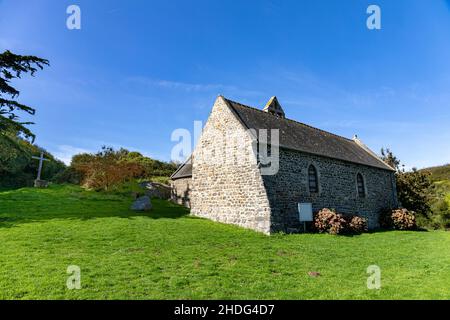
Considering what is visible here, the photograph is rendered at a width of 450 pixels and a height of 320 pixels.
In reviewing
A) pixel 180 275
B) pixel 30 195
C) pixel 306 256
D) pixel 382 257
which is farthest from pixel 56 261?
pixel 30 195

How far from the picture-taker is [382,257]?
36.4ft

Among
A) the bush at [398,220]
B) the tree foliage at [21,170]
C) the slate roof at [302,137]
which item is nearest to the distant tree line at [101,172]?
the tree foliage at [21,170]

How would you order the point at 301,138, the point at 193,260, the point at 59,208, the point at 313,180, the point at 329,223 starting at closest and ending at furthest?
the point at 193,260 < the point at 329,223 < the point at 59,208 < the point at 313,180 < the point at 301,138

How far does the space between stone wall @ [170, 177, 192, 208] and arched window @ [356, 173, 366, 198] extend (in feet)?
41.4

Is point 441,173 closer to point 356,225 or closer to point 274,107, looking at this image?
point 274,107

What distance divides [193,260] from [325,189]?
11253mm

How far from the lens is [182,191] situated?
24391mm

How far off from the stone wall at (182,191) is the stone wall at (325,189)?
995 centimetres

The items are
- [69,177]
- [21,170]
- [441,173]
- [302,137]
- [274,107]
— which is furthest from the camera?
[441,173]

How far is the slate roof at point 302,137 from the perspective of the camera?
17.2 meters

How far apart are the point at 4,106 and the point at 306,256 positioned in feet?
64.1

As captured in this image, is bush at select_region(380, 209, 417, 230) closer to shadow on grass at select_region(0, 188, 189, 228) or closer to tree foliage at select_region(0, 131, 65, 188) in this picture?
shadow on grass at select_region(0, 188, 189, 228)

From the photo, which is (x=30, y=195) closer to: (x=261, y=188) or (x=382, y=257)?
(x=261, y=188)

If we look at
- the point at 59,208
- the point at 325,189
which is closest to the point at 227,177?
the point at 325,189
